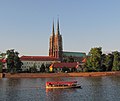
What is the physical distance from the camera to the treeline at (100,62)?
12475 centimetres

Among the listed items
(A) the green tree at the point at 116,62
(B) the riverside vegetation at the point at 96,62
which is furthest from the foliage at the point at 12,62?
(A) the green tree at the point at 116,62

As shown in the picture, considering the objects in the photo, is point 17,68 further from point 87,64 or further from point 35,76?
point 87,64

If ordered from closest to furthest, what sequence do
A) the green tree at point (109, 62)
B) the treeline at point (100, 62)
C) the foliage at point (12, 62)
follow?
the treeline at point (100, 62)
the foliage at point (12, 62)
the green tree at point (109, 62)

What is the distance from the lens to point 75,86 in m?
71.4

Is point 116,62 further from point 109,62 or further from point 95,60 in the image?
point 95,60

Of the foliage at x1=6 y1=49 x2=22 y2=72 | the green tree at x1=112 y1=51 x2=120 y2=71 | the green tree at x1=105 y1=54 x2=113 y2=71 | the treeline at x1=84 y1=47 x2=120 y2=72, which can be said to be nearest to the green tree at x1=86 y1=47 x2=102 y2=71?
the treeline at x1=84 y1=47 x2=120 y2=72

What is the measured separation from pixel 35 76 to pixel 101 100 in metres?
75.1

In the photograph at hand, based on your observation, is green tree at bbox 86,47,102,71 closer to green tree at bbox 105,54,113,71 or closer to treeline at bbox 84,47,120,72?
treeline at bbox 84,47,120,72

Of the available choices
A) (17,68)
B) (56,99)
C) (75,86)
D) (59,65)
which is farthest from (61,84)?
(59,65)

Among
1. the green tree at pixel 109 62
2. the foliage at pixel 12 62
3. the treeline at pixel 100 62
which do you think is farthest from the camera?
the green tree at pixel 109 62

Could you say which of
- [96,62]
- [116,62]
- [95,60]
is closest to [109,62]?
[116,62]

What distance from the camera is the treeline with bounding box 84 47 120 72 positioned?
124750 millimetres

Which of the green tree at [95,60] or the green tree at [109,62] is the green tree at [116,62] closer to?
the green tree at [109,62]

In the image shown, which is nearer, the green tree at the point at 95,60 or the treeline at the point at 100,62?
the green tree at the point at 95,60
